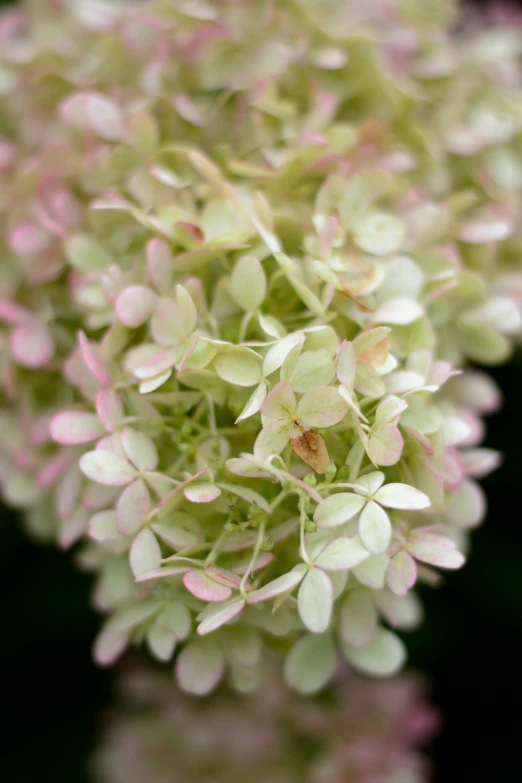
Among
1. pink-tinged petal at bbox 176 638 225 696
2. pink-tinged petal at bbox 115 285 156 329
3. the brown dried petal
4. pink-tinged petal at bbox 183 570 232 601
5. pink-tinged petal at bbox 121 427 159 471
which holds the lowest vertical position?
pink-tinged petal at bbox 176 638 225 696

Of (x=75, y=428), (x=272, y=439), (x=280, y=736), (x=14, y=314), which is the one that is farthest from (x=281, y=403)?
(x=280, y=736)

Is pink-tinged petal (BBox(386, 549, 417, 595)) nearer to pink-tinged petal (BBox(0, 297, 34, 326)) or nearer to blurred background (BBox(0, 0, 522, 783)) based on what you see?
pink-tinged petal (BBox(0, 297, 34, 326))

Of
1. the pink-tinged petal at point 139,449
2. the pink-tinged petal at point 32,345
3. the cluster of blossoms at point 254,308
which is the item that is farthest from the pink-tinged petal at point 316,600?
the pink-tinged petal at point 32,345

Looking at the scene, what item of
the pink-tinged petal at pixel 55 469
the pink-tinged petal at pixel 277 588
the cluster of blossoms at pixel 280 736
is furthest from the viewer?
the cluster of blossoms at pixel 280 736

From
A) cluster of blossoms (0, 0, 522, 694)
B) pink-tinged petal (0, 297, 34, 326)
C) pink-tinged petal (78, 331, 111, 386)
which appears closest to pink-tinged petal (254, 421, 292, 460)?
cluster of blossoms (0, 0, 522, 694)

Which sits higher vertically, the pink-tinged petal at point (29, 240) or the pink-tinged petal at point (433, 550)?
the pink-tinged petal at point (29, 240)

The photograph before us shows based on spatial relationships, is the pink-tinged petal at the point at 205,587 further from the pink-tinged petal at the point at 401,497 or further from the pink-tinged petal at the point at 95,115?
the pink-tinged petal at the point at 95,115

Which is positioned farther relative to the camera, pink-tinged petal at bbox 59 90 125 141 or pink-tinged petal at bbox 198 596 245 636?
pink-tinged petal at bbox 59 90 125 141
